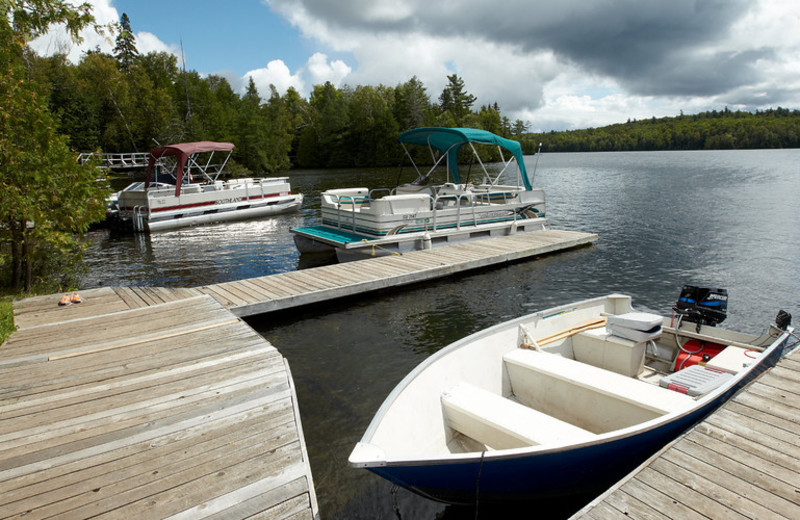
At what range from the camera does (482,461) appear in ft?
11.3

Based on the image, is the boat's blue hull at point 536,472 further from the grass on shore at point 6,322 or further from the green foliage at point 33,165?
the green foliage at point 33,165

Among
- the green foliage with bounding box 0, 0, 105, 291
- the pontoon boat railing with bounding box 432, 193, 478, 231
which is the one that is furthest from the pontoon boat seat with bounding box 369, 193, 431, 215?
the green foliage with bounding box 0, 0, 105, 291

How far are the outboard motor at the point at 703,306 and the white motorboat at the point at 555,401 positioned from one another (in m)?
0.01

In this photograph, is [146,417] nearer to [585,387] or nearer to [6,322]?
[6,322]

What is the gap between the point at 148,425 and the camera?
424 centimetres

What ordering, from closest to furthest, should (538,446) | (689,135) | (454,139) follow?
(538,446) → (454,139) → (689,135)

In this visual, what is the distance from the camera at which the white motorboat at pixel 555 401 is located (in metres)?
3.61

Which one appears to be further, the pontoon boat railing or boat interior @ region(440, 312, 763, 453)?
the pontoon boat railing

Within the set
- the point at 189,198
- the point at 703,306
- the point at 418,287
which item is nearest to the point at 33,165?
the point at 418,287

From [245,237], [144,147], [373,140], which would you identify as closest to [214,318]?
[245,237]

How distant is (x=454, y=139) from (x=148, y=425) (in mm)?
13156

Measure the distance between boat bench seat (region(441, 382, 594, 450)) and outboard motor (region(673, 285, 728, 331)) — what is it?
353 cm

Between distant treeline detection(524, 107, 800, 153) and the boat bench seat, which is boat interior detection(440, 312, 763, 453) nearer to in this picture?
the boat bench seat

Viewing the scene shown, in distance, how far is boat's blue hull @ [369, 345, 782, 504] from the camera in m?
3.48
